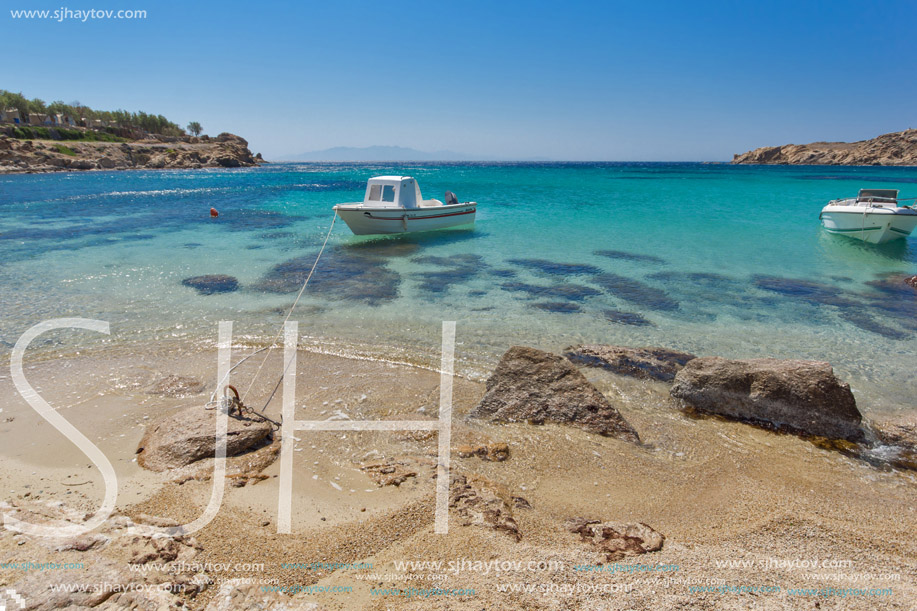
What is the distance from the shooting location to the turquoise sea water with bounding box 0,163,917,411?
8523 millimetres

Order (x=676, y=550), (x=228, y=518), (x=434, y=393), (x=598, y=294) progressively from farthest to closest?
(x=598, y=294), (x=434, y=393), (x=228, y=518), (x=676, y=550)

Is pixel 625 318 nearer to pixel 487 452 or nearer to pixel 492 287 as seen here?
pixel 492 287

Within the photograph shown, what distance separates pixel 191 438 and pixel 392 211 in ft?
52.0

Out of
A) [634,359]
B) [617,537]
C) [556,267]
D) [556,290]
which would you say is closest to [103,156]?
[556,267]

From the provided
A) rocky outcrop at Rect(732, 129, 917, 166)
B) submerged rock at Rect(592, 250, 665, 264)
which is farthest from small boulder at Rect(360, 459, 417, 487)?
rocky outcrop at Rect(732, 129, 917, 166)

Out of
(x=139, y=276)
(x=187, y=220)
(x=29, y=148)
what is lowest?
(x=139, y=276)

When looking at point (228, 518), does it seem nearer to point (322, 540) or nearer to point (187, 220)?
point (322, 540)

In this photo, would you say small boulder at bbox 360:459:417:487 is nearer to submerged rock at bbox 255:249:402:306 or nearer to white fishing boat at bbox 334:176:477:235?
submerged rock at bbox 255:249:402:306

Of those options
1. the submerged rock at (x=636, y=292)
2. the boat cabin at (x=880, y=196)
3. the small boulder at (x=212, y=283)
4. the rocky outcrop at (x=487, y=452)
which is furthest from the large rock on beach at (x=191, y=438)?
the boat cabin at (x=880, y=196)

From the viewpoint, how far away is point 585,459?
16.1ft

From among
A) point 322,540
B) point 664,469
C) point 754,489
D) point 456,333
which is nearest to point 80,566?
point 322,540

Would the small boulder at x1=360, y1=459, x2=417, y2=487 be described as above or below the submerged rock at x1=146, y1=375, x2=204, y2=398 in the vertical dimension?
below

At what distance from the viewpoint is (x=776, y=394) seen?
227 inches

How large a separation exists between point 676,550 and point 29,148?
310 feet
